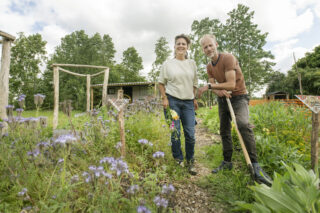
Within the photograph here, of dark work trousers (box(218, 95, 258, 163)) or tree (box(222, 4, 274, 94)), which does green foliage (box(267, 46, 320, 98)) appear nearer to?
tree (box(222, 4, 274, 94))

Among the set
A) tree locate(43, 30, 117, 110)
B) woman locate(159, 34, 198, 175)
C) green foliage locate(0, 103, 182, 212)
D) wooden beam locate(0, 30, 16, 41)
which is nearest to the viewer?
green foliage locate(0, 103, 182, 212)

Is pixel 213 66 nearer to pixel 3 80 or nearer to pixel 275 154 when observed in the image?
pixel 275 154

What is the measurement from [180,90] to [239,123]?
853 millimetres

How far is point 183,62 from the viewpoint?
7.79 feet

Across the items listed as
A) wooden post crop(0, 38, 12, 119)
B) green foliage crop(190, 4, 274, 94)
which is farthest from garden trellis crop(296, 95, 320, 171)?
green foliage crop(190, 4, 274, 94)

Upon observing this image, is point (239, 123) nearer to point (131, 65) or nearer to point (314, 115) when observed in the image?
point (314, 115)

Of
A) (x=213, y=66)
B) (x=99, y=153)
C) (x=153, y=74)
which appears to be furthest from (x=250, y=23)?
(x=99, y=153)

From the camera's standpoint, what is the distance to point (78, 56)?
82.6 ft

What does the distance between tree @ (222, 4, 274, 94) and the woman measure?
22198mm

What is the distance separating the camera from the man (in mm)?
2043

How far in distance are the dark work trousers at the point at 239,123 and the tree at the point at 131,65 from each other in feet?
90.4

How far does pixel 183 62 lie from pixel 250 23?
25048mm

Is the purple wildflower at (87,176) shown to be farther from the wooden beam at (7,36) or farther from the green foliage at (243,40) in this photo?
the green foliage at (243,40)

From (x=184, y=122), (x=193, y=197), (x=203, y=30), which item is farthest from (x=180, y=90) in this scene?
(x=203, y=30)
